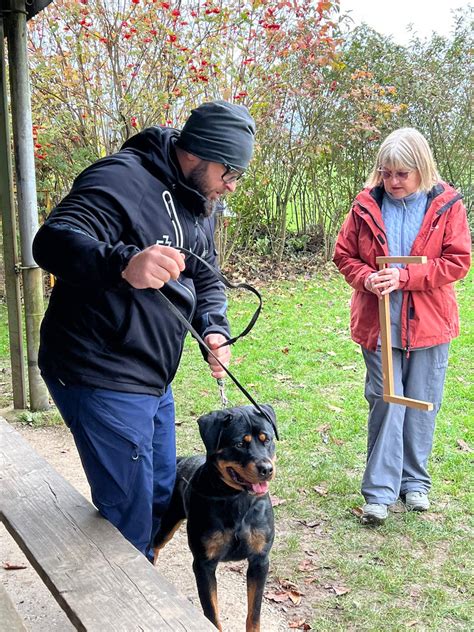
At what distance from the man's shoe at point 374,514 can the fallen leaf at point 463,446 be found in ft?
4.09

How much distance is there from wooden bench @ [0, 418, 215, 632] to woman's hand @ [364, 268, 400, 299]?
1.90m

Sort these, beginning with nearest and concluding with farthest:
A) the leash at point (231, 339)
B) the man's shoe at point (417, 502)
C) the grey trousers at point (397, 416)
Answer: the leash at point (231, 339) < the grey trousers at point (397, 416) < the man's shoe at point (417, 502)

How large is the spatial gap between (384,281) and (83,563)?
2173mm

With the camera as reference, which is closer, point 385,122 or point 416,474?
point 416,474

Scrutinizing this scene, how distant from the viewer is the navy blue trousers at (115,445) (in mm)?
2402

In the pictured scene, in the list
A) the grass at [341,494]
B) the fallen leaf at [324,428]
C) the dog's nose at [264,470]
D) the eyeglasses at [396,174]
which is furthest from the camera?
the fallen leaf at [324,428]

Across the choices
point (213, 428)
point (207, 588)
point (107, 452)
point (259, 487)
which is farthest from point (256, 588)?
point (107, 452)

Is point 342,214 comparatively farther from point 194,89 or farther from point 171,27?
point 171,27

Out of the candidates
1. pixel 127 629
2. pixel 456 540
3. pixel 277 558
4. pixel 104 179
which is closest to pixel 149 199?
pixel 104 179

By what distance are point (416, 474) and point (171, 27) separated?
6862mm

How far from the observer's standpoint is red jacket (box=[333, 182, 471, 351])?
3805mm

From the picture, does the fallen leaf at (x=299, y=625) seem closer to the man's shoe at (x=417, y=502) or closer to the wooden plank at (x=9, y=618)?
the man's shoe at (x=417, y=502)

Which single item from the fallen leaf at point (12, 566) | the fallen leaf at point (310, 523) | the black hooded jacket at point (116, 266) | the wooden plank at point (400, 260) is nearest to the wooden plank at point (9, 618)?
the black hooded jacket at point (116, 266)

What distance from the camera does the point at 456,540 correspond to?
12.7ft
